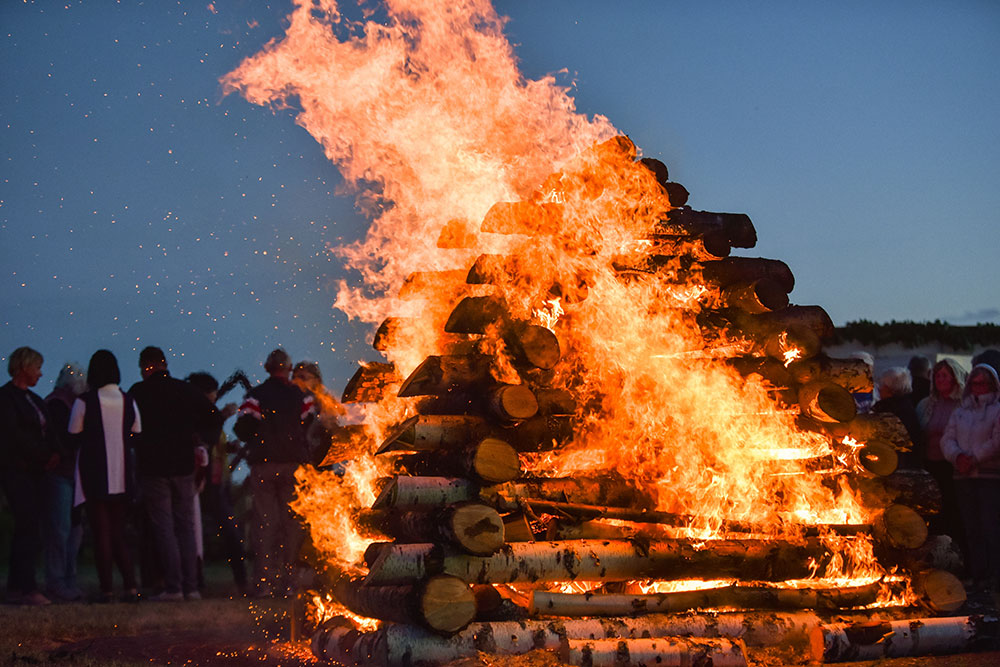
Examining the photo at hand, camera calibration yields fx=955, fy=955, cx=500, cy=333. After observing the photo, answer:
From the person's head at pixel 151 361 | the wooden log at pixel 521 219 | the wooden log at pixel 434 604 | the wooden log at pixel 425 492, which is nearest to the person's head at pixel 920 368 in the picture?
the wooden log at pixel 521 219

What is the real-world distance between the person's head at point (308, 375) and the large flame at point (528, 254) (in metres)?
2.26

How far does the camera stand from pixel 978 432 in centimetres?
891

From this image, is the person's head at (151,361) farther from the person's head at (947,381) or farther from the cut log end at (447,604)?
the person's head at (947,381)

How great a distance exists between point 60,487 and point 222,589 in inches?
91.8

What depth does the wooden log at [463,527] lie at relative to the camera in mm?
5852

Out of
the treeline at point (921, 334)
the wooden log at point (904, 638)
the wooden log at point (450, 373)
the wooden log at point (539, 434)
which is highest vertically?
the treeline at point (921, 334)

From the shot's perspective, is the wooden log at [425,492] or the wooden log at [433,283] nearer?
the wooden log at [425,492]

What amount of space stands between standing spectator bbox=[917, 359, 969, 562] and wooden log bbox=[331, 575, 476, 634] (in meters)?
5.87

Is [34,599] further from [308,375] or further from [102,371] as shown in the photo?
[308,375]

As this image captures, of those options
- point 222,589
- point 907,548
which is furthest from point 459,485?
point 222,589

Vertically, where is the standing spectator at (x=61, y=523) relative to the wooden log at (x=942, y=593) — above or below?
above

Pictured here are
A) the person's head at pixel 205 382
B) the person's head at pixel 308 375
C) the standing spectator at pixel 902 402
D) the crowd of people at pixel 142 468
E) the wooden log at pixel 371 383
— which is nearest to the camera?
the wooden log at pixel 371 383

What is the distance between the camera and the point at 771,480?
24.0ft

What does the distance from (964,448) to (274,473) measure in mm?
6877
